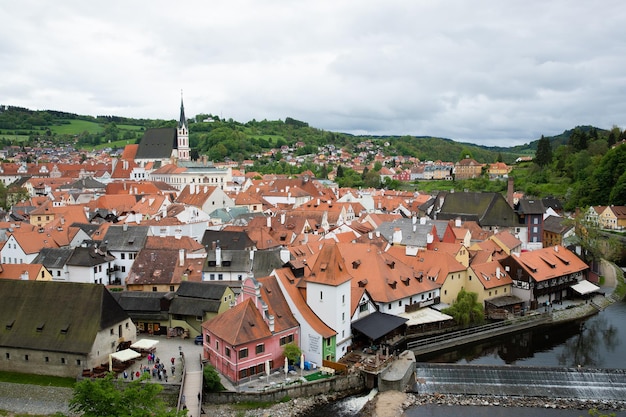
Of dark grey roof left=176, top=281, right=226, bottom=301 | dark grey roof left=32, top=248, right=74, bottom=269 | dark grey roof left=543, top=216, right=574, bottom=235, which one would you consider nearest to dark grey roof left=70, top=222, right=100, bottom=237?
dark grey roof left=32, top=248, right=74, bottom=269

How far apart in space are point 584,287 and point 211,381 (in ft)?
123

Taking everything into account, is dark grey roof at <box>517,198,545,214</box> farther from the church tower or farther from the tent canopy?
the church tower

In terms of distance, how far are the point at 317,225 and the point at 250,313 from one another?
39660mm

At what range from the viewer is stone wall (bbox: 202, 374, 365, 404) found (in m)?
29.7

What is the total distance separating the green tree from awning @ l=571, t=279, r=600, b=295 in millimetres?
35479

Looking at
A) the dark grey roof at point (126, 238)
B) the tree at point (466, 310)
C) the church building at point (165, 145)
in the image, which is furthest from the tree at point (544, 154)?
the dark grey roof at point (126, 238)

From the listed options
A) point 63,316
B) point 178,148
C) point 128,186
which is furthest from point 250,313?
point 178,148

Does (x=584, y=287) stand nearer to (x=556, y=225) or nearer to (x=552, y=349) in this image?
(x=552, y=349)

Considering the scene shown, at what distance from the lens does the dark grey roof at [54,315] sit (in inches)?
1265

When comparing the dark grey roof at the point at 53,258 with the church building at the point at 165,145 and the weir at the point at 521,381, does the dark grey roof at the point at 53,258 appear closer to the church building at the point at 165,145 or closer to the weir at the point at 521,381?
the weir at the point at 521,381

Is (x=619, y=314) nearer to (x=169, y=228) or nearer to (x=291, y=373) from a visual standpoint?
(x=291, y=373)

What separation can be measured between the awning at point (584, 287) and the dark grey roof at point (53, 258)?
46.1m

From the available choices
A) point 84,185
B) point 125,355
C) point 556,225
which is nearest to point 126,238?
point 125,355

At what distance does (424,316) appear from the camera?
135 feet
